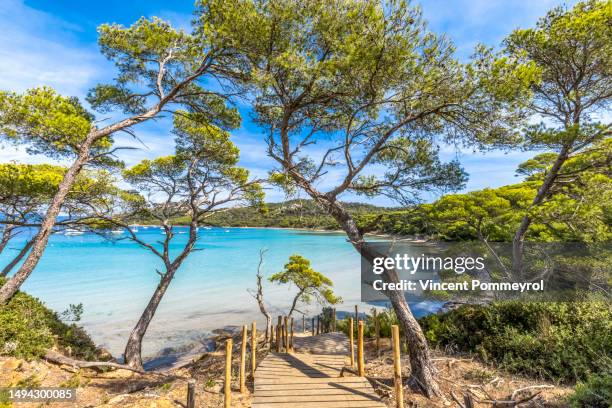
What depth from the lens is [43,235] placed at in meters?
6.12

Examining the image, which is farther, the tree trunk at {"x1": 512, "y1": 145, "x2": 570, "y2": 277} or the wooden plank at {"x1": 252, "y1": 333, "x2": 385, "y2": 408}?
the tree trunk at {"x1": 512, "y1": 145, "x2": 570, "y2": 277}

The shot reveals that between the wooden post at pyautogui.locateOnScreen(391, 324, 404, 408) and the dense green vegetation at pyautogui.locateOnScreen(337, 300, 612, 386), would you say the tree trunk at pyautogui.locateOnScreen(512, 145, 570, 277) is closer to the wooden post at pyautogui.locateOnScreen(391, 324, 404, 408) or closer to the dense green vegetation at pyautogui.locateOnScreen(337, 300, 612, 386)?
the dense green vegetation at pyautogui.locateOnScreen(337, 300, 612, 386)

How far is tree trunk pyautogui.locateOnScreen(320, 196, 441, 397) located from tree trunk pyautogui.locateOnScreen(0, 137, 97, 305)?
18.5 feet

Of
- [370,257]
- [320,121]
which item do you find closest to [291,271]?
[370,257]

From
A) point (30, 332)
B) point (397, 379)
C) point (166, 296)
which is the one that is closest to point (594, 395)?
point (397, 379)

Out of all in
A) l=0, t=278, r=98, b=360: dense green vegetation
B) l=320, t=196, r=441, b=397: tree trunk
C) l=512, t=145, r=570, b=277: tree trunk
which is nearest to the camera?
l=320, t=196, r=441, b=397: tree trunk

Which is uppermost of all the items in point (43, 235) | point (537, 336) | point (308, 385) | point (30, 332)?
point (43, 235)

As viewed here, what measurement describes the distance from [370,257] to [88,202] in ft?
29.0

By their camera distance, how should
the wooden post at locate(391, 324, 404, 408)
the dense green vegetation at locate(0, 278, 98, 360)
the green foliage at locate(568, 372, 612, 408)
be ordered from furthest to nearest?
the dense green vegetation at locate(0, 278, 98, 360) < the wooden post at locate(391, 324, 404, 408) < the green foliage at locate(568, 372, 612, 408)

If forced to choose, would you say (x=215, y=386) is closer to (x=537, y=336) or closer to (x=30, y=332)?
(x=30, y=332)

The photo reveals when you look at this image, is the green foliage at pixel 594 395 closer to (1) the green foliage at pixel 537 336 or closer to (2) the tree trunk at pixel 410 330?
(1) the green foliage at pixel 537 336

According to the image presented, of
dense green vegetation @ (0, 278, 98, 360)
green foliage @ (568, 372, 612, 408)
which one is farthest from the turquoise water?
green foliage @ (568, 372, 612, 408)

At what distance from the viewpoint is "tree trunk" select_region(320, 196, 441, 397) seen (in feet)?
16.7

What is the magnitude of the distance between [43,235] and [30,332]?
6.70 ft
